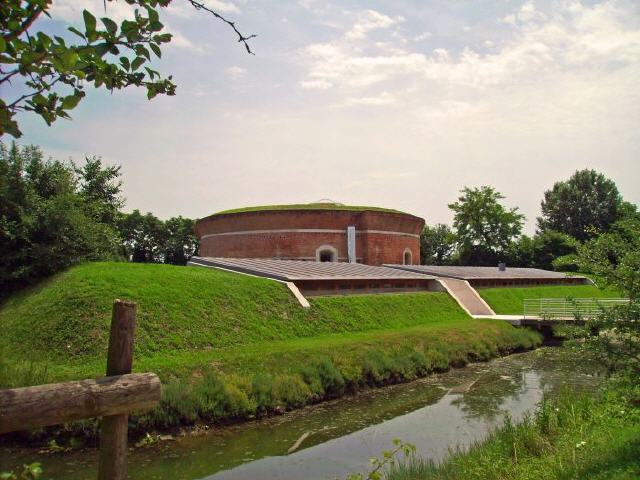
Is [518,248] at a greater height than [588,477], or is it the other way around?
[518,248]

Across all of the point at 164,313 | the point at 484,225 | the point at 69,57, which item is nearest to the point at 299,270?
the point at 164,313

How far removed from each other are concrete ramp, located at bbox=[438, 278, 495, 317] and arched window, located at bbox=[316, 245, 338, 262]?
726 cm

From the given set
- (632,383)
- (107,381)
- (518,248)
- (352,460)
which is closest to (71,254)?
(352,460)

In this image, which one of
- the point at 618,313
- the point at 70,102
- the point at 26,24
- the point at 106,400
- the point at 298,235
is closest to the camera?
the point at 26,24

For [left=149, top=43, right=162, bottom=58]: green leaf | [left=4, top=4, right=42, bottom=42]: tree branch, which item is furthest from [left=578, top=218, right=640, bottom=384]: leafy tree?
[left=4, top=4, right=42, bottom=42]: tree branch

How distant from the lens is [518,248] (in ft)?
154

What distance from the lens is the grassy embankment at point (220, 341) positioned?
10133 mm

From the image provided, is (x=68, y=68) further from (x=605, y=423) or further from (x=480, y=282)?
(x=480, y=282)

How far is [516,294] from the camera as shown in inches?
1161

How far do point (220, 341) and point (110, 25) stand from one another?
11.0 meters

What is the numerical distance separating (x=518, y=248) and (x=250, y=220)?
2746cm

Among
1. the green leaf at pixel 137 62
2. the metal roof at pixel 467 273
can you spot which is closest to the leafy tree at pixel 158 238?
the metal roof at pixel 467 273

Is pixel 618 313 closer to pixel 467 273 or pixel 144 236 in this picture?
pixel 467 273

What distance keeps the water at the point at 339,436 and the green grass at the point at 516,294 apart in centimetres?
1292
